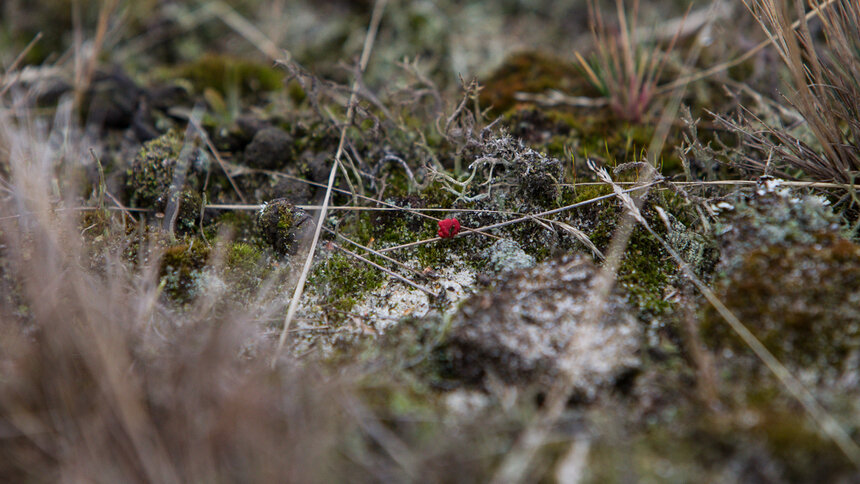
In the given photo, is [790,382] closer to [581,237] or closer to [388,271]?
[581,237]

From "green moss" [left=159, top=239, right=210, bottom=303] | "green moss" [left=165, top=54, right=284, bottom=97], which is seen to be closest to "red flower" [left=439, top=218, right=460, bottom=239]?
"green moss" [left=159, top=239, right=210, bottom=303]

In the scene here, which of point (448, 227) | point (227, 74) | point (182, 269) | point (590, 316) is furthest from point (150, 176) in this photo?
point (590, 316)

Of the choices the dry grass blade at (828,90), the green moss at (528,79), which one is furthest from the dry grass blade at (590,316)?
the green moss at (528,79)

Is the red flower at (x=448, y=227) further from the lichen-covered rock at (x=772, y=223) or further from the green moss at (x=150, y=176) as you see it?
the green moss at (x=150, y=176)

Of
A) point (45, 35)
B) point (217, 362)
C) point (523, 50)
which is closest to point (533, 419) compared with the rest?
point (217, 362)

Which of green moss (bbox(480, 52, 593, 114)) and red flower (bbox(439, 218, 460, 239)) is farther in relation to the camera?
green moss (bbox(480, 52, 593, 114))

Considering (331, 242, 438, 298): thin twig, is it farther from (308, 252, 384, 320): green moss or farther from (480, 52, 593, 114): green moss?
(480, 52, 593, 114): green moss
